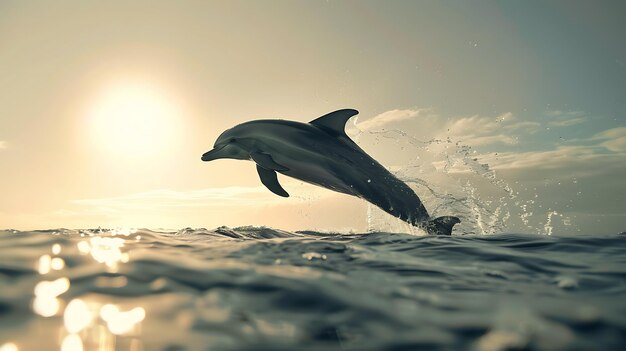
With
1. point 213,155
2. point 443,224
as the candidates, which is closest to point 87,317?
point 443,224

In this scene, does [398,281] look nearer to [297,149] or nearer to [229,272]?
[229,272]

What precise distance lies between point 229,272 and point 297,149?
6.54 m

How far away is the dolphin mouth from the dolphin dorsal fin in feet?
11.0

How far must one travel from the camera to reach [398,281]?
12.8 ft

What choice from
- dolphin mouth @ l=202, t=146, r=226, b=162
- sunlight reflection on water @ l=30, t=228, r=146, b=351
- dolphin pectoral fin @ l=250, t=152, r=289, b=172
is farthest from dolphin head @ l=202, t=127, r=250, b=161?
sunlight reflection on water @ l=30, t=228, r=146, b=351

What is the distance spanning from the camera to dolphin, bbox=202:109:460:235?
10.1 meters

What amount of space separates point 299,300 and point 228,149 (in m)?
9.38

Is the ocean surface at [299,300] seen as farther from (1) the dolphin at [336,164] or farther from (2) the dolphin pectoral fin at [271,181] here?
(2) the dolphin pectoral fin at [271,181]

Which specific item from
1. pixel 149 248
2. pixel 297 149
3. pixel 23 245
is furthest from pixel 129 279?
pixel 297 149

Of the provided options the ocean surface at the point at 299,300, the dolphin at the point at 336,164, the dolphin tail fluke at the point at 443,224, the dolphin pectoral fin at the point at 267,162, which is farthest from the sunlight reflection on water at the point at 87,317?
the dolphin tail fluke at the point at 443,224

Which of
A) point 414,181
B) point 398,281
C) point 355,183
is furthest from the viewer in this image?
point 414,181

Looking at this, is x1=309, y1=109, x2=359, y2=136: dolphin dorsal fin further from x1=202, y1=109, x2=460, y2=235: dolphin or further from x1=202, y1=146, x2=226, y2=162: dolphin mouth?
x1=202, y1=146, x2=226, y2=162: dolphin mouth

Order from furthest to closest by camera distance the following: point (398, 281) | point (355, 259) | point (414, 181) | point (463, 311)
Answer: point (414, 181) → point (355, 259) → point (398, 281) → point (463, 311)

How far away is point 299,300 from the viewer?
3146 mm
